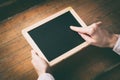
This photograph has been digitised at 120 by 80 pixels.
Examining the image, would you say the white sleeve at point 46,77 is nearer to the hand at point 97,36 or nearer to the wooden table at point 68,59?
the wooden table at point 68,59

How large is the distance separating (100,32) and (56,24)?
1.27ft

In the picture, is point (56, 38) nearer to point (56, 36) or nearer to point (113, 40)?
point (56, 36)

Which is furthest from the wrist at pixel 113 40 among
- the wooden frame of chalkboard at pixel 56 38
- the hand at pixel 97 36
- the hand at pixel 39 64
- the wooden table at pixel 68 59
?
the hand at pixel 39 64

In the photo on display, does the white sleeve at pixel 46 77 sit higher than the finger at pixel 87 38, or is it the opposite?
the finger at pixel 87 38

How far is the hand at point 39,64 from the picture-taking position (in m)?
1.86

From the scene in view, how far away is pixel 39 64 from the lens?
1901 mm

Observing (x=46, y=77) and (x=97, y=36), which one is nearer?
(x=46, y=77)

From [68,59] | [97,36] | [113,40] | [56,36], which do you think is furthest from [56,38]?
[113,40]

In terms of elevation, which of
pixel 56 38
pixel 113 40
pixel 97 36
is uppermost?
pixel 56 38

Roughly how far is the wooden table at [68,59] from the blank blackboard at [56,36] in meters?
0.12

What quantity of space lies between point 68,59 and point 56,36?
8.7 inches

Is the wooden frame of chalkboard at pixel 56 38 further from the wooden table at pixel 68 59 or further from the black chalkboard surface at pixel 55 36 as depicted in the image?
the wooden table at pixel 68 59

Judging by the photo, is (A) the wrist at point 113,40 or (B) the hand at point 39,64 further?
(A) the wrist at point 113,40

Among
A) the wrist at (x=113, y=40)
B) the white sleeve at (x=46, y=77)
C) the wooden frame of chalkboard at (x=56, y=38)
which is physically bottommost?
the wrist at (x=113, y=40)
